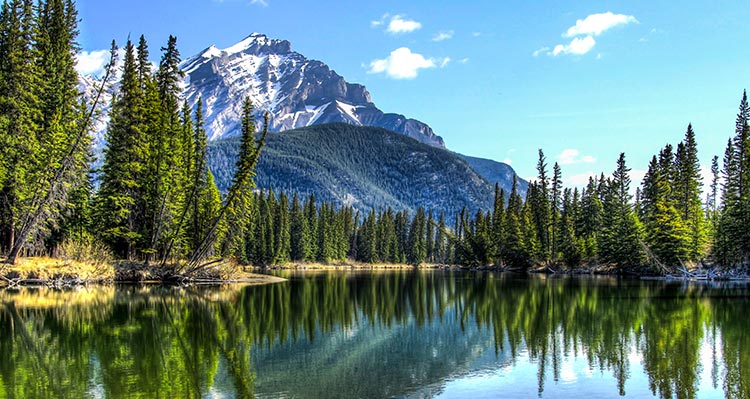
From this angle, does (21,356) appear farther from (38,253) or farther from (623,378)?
→ (38,253)

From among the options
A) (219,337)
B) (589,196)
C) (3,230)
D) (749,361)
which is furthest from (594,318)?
(589,196)

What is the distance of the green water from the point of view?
559 inches

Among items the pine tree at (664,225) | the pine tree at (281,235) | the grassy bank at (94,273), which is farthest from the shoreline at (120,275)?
the pine tree at (281,235)

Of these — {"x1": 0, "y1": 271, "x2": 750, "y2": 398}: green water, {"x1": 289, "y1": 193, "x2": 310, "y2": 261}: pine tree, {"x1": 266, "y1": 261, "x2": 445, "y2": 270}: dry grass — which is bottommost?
{"x1": 266, "y1": 261, "x2": 445, "y2": 270}: dry grass

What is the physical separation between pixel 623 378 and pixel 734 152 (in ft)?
209

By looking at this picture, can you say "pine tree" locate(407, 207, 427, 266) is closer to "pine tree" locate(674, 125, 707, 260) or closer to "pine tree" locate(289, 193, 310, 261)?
"pine tree" locate(289, 193, 310, 261)

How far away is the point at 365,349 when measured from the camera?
20.1m

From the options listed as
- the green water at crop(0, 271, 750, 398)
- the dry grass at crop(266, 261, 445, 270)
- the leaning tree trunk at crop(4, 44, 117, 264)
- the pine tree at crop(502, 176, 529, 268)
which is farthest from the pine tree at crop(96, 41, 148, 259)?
the dry grass at crop(266, 261, 445, 270)

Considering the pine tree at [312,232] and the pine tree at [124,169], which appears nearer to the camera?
the pine tree at [124,169]

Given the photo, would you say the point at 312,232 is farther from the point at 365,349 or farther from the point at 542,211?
the point at 365,349

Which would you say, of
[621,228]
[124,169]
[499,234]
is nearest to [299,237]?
[499,234]

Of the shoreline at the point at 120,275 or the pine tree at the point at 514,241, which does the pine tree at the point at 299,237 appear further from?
the shoreline at the point at 120,275

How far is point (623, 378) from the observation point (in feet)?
50.4

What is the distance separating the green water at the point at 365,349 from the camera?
14.2m
